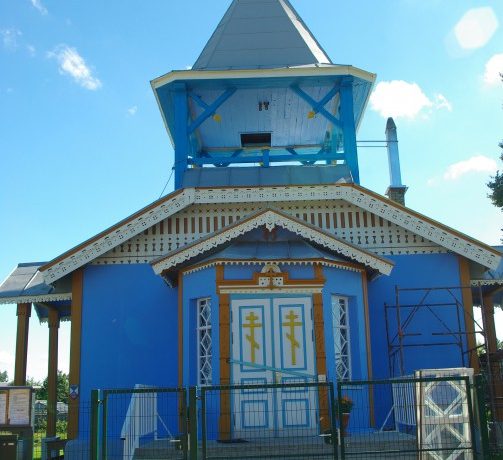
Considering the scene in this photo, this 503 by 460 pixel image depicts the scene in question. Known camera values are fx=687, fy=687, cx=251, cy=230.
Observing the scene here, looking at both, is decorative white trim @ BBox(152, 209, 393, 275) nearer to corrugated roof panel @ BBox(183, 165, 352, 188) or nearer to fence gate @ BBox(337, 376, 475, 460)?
fence gate @ BBox(337, 376, 475, 460)

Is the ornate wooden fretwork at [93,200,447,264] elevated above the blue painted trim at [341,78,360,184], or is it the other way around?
the blue painted trim at [341,78,360,184]

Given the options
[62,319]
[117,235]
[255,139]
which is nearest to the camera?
[117,235]

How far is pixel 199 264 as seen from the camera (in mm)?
12633

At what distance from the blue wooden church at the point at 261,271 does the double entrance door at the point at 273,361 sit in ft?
0.08

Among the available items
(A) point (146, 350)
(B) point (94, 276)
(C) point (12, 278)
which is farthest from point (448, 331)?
(C) point (12, 278)

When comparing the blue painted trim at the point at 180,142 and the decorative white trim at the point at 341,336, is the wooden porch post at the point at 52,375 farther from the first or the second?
the decorative white trim at the point at 341,336

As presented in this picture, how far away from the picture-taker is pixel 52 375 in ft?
54.5

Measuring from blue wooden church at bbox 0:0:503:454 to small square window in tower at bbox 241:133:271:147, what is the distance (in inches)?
36.4

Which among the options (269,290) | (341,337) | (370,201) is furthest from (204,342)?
(370,201)

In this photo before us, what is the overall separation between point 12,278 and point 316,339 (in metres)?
7.76

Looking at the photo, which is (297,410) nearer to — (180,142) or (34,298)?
(34,298)

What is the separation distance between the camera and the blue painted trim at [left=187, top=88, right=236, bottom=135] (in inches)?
634

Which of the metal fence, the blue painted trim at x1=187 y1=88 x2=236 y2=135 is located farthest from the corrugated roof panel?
the metal fence

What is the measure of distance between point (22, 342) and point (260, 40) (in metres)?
9.56
